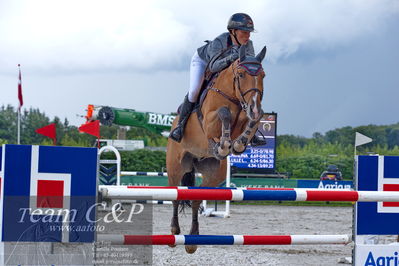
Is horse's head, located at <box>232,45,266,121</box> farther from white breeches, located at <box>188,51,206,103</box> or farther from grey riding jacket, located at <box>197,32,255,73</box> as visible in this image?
white breeches, located at <box>188,51,206,103</box>

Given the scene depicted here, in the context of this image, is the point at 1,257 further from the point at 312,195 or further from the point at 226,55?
the point at 226,55

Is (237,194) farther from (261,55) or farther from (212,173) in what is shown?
(212,173)

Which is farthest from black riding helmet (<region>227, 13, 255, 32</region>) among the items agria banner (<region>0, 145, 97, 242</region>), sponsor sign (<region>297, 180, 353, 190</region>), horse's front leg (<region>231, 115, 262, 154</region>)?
sponsor sign (<region>297, 180, 353, 190</region>)

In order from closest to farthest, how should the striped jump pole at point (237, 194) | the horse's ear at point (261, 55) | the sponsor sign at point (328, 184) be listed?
1. the striped jump pole at point (237, 194)
2. the horse's ear at point (261, 55)
3. the sponsor sign at point (328, 184)

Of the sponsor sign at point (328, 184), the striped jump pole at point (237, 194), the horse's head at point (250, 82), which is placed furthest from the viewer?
the sponsor sign at point (328, 184)

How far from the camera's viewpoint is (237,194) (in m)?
3.56

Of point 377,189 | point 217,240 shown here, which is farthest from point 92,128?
point 377,189

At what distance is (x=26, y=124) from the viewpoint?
37.1 meters

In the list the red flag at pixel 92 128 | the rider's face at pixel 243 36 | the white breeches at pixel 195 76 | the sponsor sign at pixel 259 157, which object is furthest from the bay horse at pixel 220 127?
the sponsor sign at pixel 259 157

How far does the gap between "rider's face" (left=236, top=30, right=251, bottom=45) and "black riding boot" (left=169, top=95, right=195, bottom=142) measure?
0.87m

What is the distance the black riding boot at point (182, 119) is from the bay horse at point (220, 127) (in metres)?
0.05

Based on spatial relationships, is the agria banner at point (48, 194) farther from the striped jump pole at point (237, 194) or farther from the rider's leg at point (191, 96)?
the rider's leg at point (191, 96)

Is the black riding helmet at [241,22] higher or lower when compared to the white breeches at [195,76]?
higher

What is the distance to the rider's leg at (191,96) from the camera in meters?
5.99
